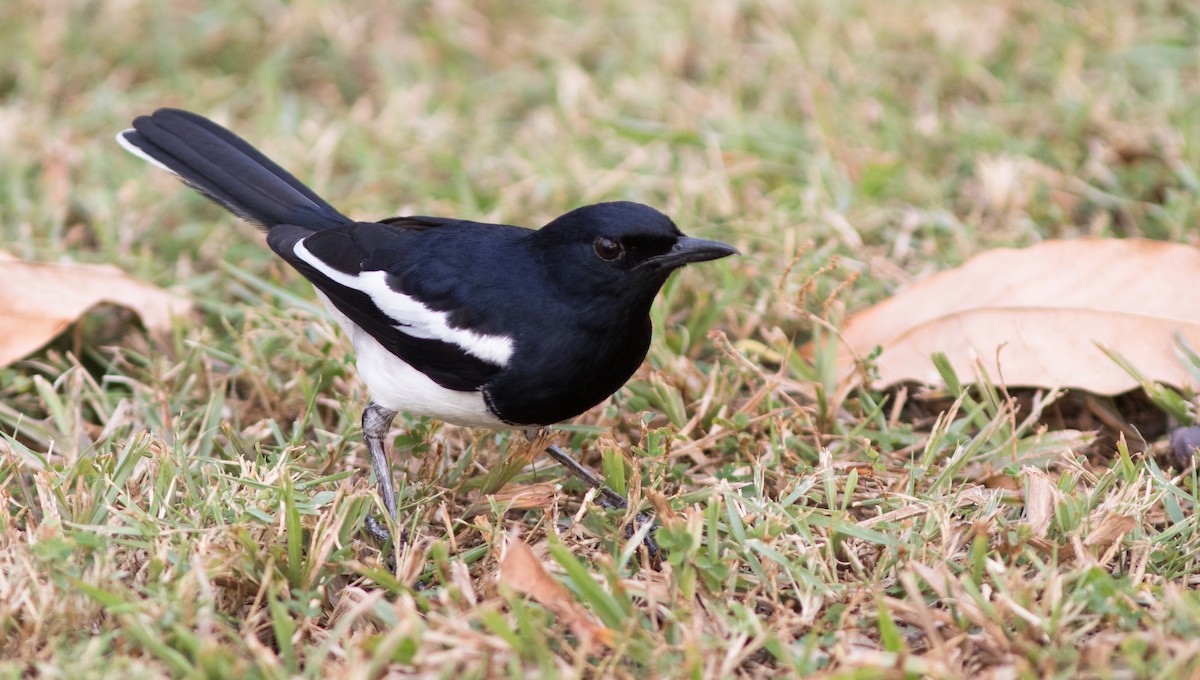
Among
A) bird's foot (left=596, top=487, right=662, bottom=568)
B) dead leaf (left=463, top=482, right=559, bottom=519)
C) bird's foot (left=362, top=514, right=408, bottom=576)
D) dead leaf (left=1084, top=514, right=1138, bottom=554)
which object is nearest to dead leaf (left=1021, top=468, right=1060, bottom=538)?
dead leaf (left=1084, top=514, right=1138, bottom=554)

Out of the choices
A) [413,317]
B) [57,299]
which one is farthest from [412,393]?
[57,299]

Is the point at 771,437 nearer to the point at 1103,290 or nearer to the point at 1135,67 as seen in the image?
the point at 1103,290

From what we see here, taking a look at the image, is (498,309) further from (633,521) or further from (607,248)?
(633,521)

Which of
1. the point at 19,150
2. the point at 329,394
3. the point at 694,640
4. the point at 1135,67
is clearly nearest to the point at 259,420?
the point at 329,394

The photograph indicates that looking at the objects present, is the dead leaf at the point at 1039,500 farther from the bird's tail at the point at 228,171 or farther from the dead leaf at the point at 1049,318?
the bird's tail at the point at 228,171

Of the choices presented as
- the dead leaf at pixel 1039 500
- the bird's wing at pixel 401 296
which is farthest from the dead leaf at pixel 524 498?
the dead leaf at pixel 1039 500

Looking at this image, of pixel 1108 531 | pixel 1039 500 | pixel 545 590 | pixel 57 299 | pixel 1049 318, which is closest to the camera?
pixel 545 590
